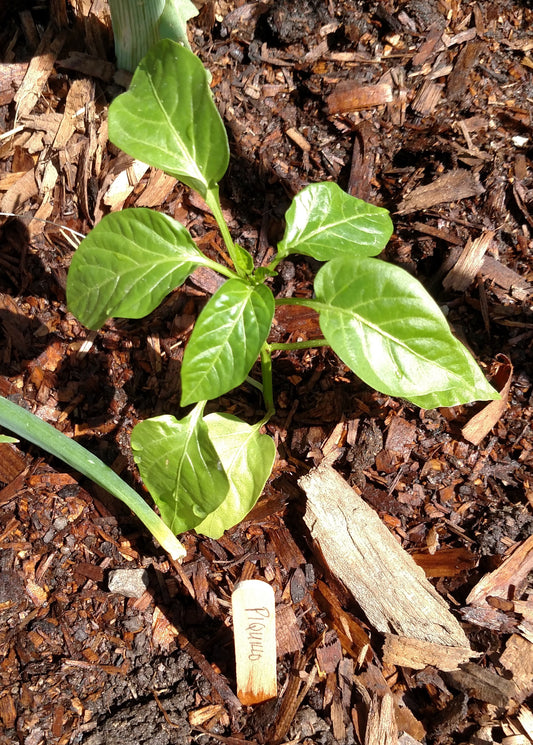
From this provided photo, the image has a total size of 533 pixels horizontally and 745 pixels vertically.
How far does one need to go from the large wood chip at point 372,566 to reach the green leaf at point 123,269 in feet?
2.16

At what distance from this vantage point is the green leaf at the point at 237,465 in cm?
149

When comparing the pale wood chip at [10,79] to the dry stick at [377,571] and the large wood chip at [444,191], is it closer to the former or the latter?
the large wood chip at [444,191]

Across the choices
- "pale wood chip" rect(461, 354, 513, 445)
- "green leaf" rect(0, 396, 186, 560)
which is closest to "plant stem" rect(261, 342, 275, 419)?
"green leaf" rect(0, 396, 186, 560)

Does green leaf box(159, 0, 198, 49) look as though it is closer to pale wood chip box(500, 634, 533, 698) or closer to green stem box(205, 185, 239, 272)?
green stem box(205, 185, 239, 272)

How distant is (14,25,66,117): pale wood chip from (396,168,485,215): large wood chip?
1.18 meters

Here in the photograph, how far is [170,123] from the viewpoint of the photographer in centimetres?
134

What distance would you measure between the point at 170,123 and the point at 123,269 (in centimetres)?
34

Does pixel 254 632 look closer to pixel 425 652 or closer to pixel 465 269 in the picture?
pixel 425 652

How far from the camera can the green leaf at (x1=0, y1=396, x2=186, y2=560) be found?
53.4 inches

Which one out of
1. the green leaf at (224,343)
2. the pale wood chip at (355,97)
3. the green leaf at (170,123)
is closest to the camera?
the green leaf at (224,343)

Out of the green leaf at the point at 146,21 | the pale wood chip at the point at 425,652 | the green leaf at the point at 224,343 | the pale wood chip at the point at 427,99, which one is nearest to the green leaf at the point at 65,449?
the green leaf at the point at 224,343

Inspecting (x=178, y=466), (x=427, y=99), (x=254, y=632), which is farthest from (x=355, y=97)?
(x=254, y=632)

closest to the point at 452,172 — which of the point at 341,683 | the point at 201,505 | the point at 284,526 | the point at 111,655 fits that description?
the point at 284,526

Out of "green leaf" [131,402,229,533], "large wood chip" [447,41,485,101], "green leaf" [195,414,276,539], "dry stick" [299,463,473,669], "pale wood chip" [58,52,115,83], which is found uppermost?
"large wood chip" [447,41,485,101]
